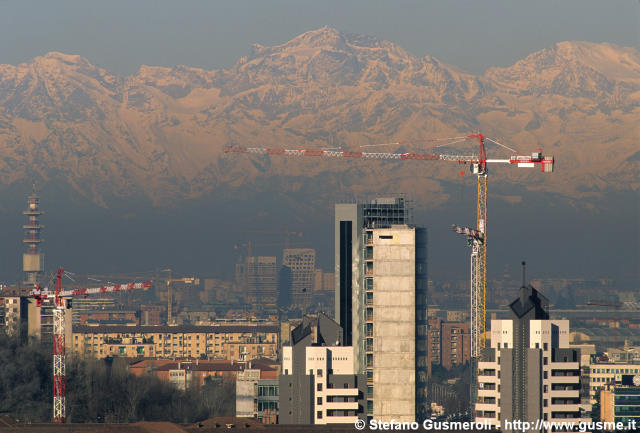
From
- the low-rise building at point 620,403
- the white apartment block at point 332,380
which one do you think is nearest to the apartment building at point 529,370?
the white apartment block at point 332,380

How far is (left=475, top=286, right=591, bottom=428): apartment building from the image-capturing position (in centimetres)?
10269

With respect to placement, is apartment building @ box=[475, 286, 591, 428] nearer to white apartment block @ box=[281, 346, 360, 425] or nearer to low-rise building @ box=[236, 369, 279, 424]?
white apartment block @ box=[281, 346, 360, 425]

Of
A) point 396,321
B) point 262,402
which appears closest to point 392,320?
point 396,321

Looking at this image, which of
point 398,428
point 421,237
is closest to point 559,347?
point 398,428

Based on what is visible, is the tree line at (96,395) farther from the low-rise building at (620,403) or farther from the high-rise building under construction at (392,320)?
the low-rise building at (620,403)

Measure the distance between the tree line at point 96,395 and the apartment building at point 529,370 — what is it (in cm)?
5840

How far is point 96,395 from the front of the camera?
531 feet

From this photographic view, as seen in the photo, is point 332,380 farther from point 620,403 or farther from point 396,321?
point 620,403

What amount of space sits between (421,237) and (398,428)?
32.3 m

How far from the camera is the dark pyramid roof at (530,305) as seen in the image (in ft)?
351

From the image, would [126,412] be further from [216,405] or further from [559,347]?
[559,347]

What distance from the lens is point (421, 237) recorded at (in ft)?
446

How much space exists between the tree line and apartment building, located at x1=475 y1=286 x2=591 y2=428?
2299 inches

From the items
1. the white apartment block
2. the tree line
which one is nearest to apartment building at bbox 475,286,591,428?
the white apartment block
